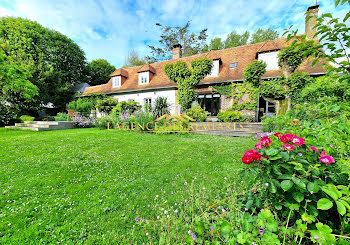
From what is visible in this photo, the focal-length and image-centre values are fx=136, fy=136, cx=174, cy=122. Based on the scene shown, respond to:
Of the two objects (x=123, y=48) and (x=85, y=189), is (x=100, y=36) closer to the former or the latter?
(x=123, y=48)

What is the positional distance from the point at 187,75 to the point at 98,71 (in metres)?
27.3

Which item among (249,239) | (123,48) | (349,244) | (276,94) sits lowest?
(249,239)

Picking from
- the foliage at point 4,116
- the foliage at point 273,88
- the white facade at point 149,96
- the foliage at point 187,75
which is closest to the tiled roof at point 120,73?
the white facade at point 149,96

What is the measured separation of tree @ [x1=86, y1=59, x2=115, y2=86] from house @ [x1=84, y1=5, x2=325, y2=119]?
17017 mm

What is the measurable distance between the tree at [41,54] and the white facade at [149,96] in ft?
31.7

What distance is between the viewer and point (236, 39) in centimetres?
2250

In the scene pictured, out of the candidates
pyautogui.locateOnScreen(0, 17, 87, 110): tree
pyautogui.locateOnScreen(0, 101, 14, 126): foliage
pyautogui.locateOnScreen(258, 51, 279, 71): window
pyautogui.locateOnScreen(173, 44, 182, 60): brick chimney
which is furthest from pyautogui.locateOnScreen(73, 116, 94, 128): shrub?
pyautogui.locateOnScreen(258, 51, 279, 71): window

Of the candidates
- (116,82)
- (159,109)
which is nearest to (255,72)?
(159,109)

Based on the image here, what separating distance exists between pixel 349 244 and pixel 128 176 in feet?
9.16

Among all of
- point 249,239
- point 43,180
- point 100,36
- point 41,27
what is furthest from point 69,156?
point 41,27

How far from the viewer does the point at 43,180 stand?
246 cm

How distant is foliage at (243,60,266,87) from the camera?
31.1 feet

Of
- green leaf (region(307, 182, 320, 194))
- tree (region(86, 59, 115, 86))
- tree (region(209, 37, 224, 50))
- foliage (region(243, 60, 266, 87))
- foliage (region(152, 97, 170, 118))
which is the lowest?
green leaf (region(307, 182, 320, 194))

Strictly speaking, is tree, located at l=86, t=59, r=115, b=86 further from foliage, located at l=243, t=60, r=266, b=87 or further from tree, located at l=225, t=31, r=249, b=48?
foliage, located at l=243, t=60, r=266, b=87
